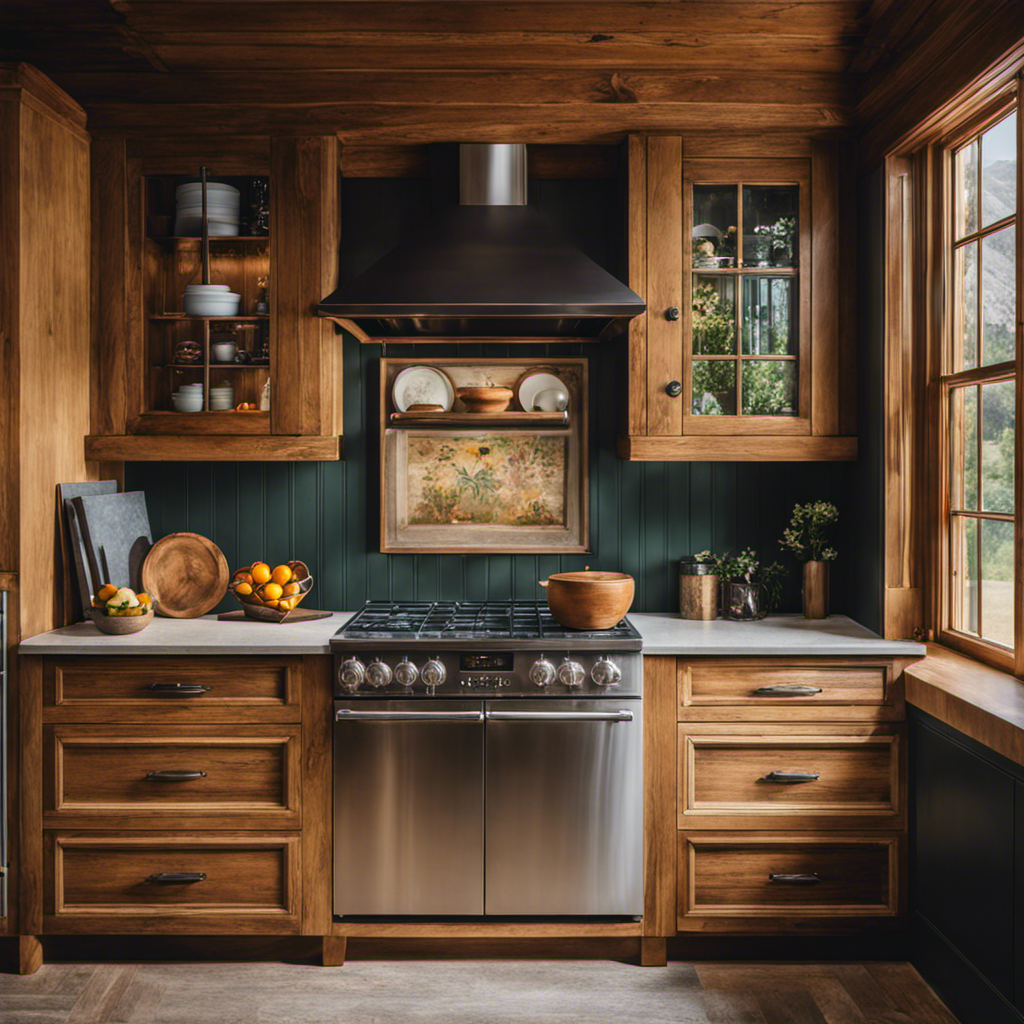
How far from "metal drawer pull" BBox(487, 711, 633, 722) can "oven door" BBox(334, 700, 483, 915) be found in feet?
0.23

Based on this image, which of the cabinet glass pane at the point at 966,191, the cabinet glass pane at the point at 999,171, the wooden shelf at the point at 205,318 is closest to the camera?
the cabinet glass pane at the point at 999,171

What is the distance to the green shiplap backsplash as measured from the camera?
316 centimetres

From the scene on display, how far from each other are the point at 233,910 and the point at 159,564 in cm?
117

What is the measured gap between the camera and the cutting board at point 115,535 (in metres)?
2.77

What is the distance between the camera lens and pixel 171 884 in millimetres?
2541

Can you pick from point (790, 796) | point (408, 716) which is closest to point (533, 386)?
point (408, 716)

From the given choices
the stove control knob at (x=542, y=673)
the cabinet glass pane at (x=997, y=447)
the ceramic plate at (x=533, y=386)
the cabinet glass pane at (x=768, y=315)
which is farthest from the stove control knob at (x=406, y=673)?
the cabinet glass pane at (x=997, y=447)

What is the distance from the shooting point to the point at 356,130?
286 cm

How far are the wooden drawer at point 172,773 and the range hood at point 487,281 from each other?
1.30 metres

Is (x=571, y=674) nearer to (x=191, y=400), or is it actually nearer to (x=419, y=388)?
(x=419, y=388)

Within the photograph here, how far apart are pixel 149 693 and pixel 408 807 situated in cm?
83

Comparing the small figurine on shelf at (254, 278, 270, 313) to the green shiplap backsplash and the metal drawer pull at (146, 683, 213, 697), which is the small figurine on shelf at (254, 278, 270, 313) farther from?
the metal drawer pull at (146, 683, 213, 697)

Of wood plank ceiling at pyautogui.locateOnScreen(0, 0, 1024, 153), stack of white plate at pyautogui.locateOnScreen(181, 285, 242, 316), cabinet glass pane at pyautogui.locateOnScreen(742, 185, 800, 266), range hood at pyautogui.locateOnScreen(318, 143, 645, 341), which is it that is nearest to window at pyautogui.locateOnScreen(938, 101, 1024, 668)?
wood plank ceiling at pyautogui.locateOnScreen(0, 0, 1024, 153)

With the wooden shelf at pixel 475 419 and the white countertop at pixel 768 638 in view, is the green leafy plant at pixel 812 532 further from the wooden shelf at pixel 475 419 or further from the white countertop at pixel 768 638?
A: the wooden shelf at pixel 475 419
